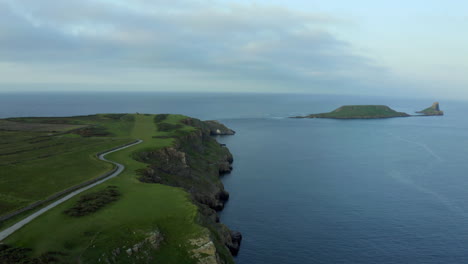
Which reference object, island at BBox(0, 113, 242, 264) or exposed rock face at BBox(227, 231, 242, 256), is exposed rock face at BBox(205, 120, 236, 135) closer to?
island at BBox(0, 113, 242, 264)

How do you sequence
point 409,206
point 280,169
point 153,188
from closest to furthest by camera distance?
point 153,188
point 409,206
point 280,169

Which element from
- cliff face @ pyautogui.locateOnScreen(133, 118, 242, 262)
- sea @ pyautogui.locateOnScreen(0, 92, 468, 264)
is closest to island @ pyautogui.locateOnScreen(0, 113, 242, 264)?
cliff face @ pyautogui.locateOnScreen(133, 118, 242, 262)

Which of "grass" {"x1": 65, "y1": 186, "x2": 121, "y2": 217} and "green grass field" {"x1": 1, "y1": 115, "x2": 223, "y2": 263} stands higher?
"grass" {"x1": 65, "y1": 186, "x2": 121, "y2": 217}

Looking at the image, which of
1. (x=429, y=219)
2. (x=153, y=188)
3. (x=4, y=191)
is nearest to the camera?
(x=4, y=191)

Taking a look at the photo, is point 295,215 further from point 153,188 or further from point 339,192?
point 153,188

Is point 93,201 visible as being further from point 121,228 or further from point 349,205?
point 349,205

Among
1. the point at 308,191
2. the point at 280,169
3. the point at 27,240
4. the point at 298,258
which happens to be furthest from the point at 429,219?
the point at 27,240
